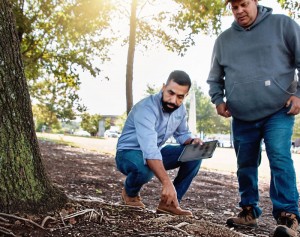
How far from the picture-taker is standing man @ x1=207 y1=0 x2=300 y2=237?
349cm

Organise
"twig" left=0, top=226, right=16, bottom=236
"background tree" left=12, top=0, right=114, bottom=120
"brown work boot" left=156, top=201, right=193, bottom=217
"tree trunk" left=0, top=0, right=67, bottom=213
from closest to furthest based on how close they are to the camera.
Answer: "twig" left=0, top=226, right=16, bottom=236 < "tree trunk" left=0, top=0, right=67, bottom=213 < "brown work boot" left=156, top=201, right=193, bottom=217 < "background tree" left=12, top=0, right=114, bottom=120

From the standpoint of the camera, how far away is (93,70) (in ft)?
50.7

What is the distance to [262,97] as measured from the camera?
142 inches

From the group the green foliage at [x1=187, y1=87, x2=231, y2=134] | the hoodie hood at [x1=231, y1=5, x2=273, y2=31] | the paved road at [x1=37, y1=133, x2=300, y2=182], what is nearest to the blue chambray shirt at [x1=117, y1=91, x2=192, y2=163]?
the hoodie hood at [x1=231, y1=5, x2=273, y2=31]

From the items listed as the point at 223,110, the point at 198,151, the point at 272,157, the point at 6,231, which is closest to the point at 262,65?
the point at 223,110

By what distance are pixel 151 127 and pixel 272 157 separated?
1.06 metres

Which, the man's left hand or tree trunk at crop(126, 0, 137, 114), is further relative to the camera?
tree trunk at crop(126, 0, 137, 114)

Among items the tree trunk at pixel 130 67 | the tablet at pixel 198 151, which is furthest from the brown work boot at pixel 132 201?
the tree trunk at pixel 130 67

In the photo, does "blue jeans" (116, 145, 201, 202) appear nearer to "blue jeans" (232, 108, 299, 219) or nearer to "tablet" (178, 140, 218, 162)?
"tablet" (178, 140, 218, 162)

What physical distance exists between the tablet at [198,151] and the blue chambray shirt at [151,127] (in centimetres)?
15

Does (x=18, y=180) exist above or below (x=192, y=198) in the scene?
above

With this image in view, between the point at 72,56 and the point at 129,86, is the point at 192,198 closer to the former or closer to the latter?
the point at 129,86

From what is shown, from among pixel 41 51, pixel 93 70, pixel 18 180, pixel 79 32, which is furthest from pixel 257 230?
pixel 41 51

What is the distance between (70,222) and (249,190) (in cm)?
177
